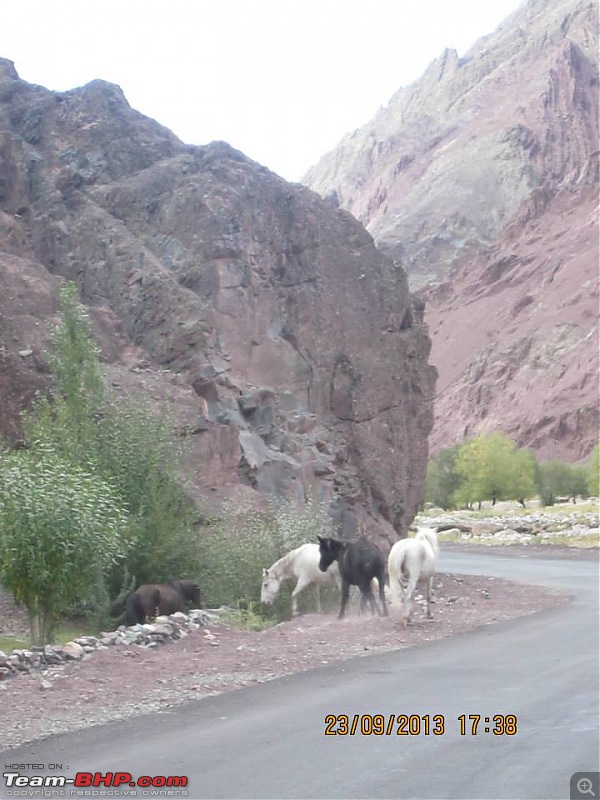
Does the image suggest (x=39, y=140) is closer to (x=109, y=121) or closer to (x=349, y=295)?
(x=109, y=121)

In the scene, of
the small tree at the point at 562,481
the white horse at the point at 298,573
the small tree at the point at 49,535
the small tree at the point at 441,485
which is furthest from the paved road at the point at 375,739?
the small tree at the point at 562,481

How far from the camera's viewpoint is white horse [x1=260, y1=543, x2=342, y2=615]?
66.6 ft

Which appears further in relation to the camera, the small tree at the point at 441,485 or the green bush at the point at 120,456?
the small tree at the point at 441,485

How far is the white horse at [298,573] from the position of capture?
66.6 feet

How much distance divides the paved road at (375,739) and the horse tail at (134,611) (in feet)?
16.8

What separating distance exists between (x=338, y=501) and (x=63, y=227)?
11454 millimetres

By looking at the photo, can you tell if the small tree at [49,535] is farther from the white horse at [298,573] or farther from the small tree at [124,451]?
the white horse at [298,573]

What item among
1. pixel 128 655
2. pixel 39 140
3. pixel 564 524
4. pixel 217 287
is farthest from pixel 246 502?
pixel 564 524

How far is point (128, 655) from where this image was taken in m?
14.4

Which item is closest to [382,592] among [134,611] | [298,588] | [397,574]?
[397,574]

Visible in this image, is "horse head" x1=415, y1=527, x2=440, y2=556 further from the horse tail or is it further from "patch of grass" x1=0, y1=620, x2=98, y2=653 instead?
"patch of grass" x1=0, y1=620, x2=98, y2=653

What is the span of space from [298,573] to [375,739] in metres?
10.9

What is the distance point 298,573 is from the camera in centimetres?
2045
